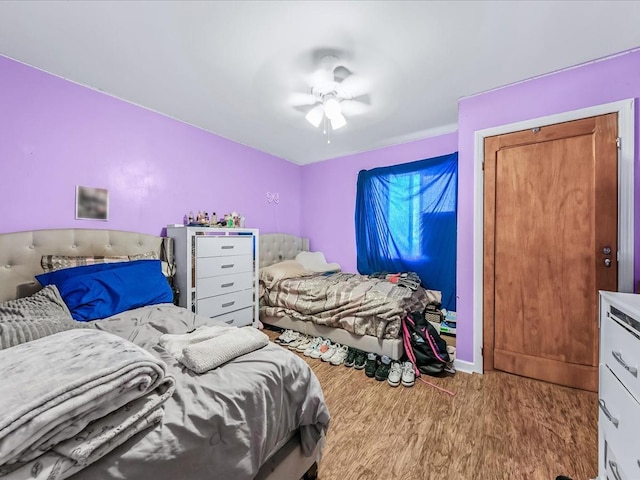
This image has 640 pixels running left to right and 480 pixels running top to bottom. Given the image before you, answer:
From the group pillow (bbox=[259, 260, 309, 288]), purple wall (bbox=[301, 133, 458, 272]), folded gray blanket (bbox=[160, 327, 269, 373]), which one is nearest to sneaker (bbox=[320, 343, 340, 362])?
pillow (bbox=[259, 260, 309, 288])

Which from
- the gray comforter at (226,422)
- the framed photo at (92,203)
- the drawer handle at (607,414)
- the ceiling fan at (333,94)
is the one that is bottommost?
the drawer handle at (607,414)

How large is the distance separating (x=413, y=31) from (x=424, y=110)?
1.13 m

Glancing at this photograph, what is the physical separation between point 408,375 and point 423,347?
286mm

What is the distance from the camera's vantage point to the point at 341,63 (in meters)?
1.84

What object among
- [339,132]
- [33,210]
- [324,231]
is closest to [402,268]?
[324,231]

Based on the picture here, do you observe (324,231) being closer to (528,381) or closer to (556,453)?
(528,381)

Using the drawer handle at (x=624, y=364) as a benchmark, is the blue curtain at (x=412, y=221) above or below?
above

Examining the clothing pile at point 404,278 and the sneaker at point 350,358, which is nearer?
the sneaker at point 350,358

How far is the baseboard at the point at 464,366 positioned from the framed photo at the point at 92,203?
3.31 metres

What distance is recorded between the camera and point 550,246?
199cm

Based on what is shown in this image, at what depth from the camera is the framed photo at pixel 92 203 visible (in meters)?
2.11

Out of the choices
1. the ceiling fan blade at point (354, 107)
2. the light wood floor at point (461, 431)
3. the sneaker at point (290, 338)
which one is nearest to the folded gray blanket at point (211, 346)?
the light wood floor at point (461, 431)

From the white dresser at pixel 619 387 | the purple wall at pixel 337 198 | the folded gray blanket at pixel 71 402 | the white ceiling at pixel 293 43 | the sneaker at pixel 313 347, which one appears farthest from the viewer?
the purple wall at pixel 337 198

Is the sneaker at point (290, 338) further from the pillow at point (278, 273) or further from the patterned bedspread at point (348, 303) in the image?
the pillow at point (278, 273)
